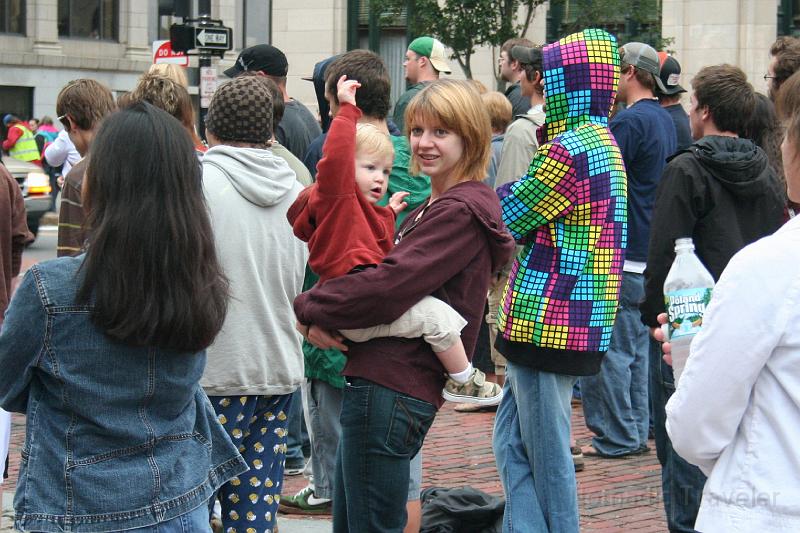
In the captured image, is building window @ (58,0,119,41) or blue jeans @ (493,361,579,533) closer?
blue jeans @ (493,361,579,533)

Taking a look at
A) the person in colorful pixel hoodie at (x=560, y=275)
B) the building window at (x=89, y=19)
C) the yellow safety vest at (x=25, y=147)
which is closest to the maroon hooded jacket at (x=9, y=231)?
the person in colorful pixel hoodie at (x=560, y=275)

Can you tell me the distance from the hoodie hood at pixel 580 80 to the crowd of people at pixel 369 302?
0.04 feet

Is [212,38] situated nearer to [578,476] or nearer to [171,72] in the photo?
[171,72]

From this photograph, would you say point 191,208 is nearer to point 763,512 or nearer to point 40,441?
point 40,441

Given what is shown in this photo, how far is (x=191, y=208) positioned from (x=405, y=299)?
3.13 ft

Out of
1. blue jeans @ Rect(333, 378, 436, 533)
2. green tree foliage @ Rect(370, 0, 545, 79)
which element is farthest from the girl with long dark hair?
green tree foliage @ Rect(370, 0, 545, 79)

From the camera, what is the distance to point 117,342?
3223 mm

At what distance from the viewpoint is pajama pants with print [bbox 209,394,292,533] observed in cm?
482

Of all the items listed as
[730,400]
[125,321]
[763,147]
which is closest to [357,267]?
[125,321]

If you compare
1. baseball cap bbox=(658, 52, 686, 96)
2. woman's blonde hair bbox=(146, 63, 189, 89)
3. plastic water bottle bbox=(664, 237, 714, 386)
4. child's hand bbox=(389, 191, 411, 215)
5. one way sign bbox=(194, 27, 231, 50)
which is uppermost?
one way sign bbox=(194, 27, 231, 50)

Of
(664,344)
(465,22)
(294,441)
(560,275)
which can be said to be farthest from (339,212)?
(465,22)

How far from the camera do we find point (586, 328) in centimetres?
484

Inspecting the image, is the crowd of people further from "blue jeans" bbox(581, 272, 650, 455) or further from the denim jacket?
"blue jeans" bbox(581, 272, 650, 455)

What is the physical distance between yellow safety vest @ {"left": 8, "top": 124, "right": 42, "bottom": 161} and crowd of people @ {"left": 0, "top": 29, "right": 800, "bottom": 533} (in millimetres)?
24506
